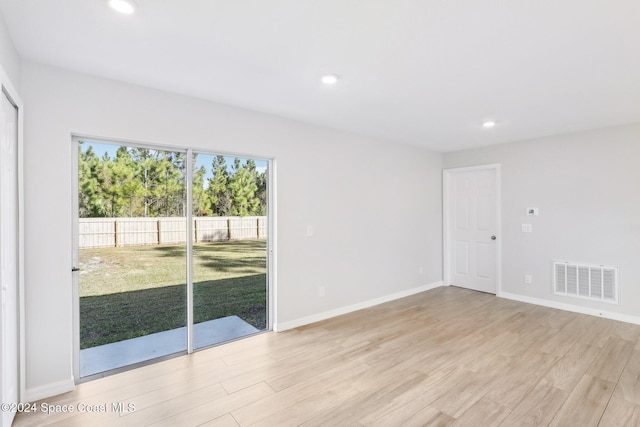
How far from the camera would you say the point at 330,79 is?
252 centimetres

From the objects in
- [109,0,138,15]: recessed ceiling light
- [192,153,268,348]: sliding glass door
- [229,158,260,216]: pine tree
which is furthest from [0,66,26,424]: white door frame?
[229,158,260,216]: pine tree

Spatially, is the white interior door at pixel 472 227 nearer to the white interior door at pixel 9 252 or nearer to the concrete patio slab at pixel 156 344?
the concrete patio slab at pixel 156 344

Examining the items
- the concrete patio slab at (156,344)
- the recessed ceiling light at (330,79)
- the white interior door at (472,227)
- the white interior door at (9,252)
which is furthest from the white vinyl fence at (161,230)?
the white interior door at (472,227)

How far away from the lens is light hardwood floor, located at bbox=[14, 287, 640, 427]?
2076 millimetres

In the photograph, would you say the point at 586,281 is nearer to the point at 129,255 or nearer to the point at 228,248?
the point at 228,248

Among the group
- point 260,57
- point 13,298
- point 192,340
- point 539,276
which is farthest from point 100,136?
point 539,276

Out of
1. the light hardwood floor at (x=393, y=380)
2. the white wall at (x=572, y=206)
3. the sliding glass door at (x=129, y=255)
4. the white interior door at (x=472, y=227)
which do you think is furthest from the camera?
the white interior door at (x=472, y=227)

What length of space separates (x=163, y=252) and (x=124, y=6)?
6.50ft

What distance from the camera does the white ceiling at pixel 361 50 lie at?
1.68 meters

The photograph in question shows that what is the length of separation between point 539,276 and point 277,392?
4102mm

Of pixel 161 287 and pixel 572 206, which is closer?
pixel 161 287

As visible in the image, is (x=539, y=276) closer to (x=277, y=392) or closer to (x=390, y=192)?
(x=390, y=192)

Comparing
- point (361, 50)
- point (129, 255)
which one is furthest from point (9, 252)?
point (361, 50)

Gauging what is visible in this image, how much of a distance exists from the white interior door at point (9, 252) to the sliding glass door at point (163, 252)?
1.48ft
